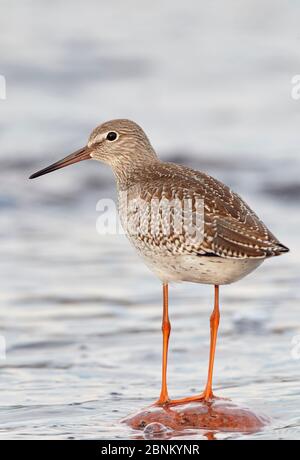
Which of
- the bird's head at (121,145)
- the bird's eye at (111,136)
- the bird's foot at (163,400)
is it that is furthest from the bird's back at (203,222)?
the bird's foot at (163,400)

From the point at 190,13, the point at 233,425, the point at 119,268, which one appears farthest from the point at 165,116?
the point at 233,425

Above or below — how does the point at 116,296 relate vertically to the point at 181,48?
below

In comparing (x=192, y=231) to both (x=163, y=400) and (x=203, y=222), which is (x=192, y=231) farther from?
(x=163, y=400)

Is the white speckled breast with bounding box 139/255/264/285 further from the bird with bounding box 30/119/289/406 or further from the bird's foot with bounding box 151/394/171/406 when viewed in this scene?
the bird's foot with bounding box 151/394/171/406

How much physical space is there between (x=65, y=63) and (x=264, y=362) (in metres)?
12.6

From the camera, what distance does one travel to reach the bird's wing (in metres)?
7.40

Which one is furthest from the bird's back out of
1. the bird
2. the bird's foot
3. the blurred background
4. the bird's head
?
the blurred background

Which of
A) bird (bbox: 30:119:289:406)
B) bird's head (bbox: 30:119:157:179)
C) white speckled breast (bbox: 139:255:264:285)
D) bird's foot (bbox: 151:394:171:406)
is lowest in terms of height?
bird's foot (bbox: 151:394:171:406)

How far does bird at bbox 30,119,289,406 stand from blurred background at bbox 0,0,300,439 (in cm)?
95

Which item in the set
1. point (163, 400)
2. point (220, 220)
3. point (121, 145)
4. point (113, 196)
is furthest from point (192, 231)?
point (113, 196)

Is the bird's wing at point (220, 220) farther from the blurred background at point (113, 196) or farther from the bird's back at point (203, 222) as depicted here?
the blurred background at point (113, 196)

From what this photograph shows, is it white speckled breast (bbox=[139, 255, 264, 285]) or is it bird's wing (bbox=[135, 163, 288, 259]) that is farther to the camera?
white speckled breast (bbox=[139, 255, 264, 285])
